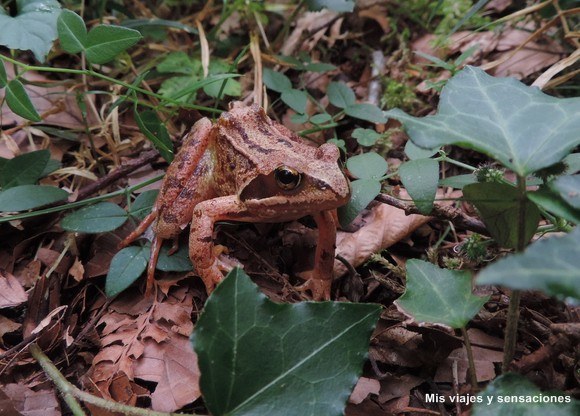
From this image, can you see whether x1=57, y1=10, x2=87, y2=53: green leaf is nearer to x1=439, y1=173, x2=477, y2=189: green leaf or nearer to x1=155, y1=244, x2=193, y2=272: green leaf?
x1=155, y1=244, x2=193, y2=272: green leaf

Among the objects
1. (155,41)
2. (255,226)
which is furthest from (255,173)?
(155,41)

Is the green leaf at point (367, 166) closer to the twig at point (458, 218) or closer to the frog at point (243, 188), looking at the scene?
the frog at point (243, 188)

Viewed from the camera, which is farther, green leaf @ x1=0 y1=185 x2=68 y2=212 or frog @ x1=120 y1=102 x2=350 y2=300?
green leaf @ x1=0 y1=185 x2=68 y2=212

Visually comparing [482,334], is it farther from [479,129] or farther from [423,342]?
[479,129]

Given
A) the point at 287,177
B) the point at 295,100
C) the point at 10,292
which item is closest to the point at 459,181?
the point at 287,177

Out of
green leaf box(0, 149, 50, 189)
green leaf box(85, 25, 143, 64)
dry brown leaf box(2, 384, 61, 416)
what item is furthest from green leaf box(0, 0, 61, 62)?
dry brown leaf box(2, 384, 61, 416)

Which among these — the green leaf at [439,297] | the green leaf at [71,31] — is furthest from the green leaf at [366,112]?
the green leaf at [71,31]
